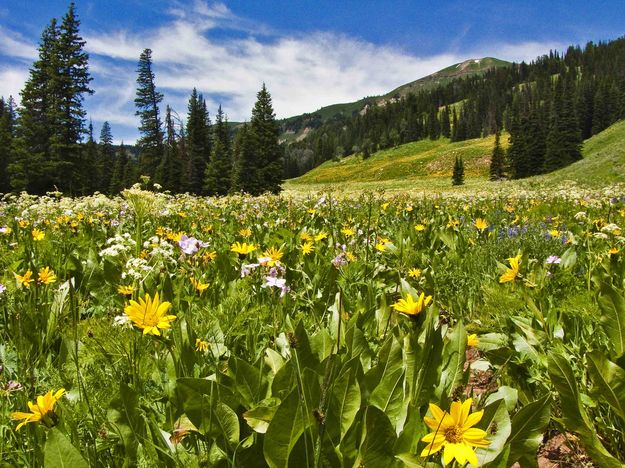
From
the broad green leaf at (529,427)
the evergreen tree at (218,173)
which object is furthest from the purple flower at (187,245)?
the evergreen tree at (218,173)

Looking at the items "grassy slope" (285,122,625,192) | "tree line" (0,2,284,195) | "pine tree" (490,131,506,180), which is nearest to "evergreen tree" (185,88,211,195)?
"tree line" (0,2,284,195)

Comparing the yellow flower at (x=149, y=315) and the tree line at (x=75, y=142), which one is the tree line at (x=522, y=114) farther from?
the yellow flower at (x=149, y=315)

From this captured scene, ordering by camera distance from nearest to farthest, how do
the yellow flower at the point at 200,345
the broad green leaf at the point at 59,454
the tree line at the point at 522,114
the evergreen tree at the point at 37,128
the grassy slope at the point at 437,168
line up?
the broad green leaf at the point at 59,454, the yellow flower at the point at 200,345, the grassy slope at the point at 437,168, the evergreen tree at the point at 37,128, the tree line at the point at 522,114

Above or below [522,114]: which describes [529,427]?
below

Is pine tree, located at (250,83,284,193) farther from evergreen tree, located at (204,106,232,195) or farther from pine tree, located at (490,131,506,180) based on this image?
pine tree, located at (490,131,506,180)

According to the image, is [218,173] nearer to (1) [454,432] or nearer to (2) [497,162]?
(2) [497,162]

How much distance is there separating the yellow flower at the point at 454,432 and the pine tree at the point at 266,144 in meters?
38.4

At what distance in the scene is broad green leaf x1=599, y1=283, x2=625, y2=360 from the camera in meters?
1.68

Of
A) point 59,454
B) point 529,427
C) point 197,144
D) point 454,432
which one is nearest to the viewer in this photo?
point 454,432

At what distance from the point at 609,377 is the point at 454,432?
0.87m

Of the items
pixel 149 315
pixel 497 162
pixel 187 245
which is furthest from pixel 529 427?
pixel 497 162

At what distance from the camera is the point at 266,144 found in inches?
1594

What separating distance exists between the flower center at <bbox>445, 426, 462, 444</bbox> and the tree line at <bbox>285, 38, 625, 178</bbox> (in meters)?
67.9

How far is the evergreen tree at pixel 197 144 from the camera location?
5247cm
